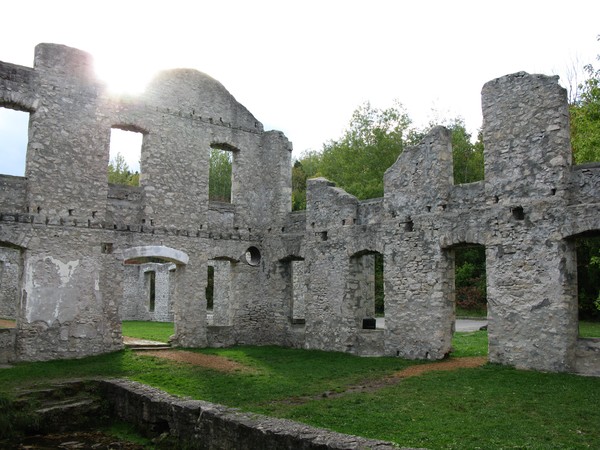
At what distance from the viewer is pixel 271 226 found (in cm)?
1944

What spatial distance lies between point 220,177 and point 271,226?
96.2 feet

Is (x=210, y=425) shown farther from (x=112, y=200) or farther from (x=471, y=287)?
(x=471, y=287)

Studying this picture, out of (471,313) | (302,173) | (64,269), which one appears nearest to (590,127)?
(471,313)

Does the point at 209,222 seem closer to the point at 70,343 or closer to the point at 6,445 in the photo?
the point at 70,343

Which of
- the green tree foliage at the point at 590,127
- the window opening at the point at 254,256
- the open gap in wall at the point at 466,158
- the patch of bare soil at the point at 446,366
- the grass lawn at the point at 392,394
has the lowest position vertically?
the grass lawn at the point at 392,394

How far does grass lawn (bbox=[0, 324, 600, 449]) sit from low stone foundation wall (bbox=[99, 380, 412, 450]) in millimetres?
1025

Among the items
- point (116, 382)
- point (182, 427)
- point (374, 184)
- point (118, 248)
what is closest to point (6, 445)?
point (116, 382)

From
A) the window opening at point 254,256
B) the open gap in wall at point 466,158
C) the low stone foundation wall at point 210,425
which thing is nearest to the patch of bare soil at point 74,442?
the low stone foundation wall at point 210,425

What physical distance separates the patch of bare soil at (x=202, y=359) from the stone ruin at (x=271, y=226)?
1191 millimetres

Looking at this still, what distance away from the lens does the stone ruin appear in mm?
12430

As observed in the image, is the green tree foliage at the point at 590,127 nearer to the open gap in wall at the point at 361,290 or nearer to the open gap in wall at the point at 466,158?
the open gap in wall at the point at 361,290

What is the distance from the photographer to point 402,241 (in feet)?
50.1

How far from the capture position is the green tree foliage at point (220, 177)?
46.8 meters

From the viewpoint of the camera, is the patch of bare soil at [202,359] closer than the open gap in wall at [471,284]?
Yes
